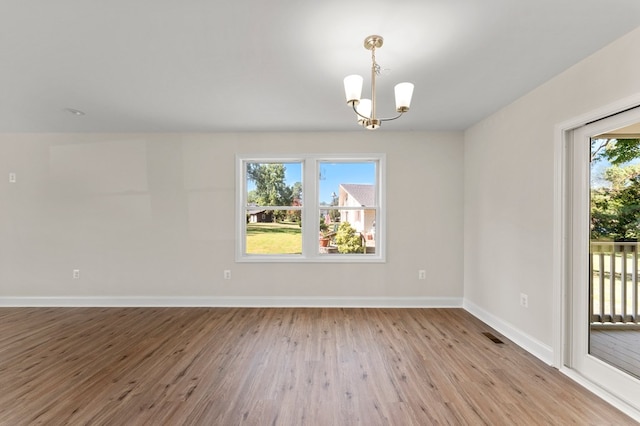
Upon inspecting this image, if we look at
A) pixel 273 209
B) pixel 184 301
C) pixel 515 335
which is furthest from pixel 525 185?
pixel 184 301

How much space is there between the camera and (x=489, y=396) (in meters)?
1.96

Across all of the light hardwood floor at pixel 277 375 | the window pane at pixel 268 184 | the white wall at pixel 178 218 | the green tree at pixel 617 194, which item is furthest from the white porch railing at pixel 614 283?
the window pane at pixel 268 184

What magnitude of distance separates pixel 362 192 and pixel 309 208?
2.67ft

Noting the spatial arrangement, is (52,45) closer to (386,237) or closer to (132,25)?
(132,25)

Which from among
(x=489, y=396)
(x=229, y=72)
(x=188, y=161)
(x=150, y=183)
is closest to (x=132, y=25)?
(x=229, y=72)

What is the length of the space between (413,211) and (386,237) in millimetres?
530

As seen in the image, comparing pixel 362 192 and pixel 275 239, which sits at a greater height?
pixel 362 192

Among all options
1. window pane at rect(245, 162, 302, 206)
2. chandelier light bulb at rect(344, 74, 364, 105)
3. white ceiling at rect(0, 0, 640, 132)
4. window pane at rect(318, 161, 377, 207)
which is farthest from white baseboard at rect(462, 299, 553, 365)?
window pane at rect(245, 162, 302, 206)

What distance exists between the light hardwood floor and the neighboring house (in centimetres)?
132

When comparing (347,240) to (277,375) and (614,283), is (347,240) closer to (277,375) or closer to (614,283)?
(277,375)

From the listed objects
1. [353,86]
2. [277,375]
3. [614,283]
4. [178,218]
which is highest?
[353,86]

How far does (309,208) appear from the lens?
3988mm

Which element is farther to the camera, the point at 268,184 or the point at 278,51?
the point at 268,184

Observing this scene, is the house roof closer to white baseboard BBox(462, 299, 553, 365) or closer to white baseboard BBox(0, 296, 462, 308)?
white baseboard BBox(0, 296, 462, 308)
